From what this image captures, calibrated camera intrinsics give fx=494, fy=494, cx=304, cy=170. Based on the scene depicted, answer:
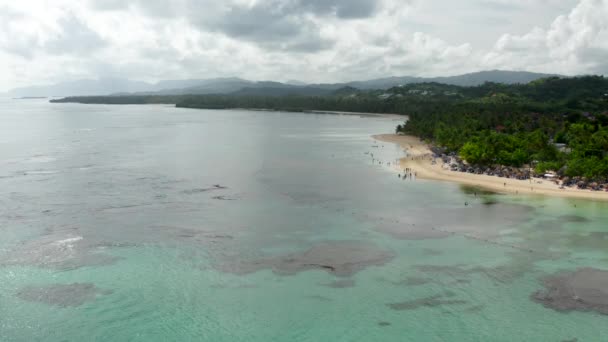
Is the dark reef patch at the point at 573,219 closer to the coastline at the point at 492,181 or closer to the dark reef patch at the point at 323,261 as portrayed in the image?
the coastline at the point at 492,181

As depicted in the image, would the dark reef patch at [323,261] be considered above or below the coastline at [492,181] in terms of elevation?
below

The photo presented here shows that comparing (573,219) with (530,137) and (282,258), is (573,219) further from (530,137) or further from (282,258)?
(530,137)

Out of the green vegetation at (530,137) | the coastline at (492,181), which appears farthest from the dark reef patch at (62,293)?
the green vegetation at (530,137)

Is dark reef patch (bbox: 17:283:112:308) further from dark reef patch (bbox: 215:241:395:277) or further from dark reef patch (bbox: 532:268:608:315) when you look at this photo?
dark reef patch (bbox: 532:268:608:315)

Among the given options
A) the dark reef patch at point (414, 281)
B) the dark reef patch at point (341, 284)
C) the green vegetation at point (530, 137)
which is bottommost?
the dark reef patch at point (341, 284)

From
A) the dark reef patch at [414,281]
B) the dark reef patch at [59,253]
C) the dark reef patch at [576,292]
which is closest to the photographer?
the dark reef patch at [576,292]

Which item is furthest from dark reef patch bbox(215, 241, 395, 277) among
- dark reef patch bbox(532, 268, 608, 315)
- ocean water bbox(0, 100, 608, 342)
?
dark reef patch bbox(532, 268, 608, 315)

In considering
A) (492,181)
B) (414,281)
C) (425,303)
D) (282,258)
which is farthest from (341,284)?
(492,181)
